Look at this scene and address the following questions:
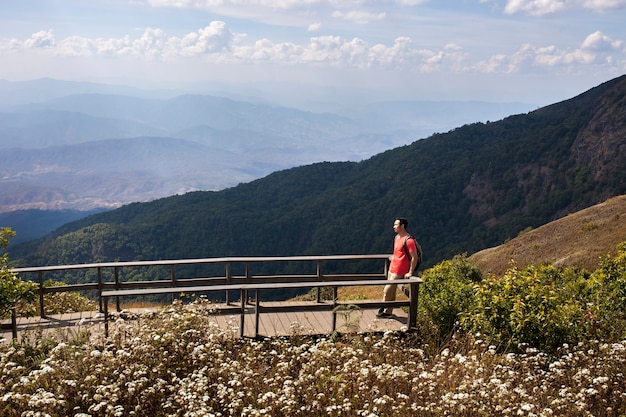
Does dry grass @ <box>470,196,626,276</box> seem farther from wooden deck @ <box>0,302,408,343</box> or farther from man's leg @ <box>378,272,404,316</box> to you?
wooden deck @ <box>0,302,408,343</box>

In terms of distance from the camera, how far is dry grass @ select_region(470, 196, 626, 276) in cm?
2142

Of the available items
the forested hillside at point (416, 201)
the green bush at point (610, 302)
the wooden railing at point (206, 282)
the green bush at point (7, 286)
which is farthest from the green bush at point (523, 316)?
the forested hillside at point (416, 201)

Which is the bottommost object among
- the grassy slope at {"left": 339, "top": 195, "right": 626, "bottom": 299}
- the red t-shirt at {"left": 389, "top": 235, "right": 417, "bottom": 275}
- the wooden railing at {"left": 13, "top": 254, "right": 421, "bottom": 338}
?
the grassy slope at {"left": 339, "top": 195, "right": 626, "bottom": 299}

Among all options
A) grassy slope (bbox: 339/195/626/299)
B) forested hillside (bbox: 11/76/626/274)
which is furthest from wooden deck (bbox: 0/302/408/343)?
forested hillside (bbox: 11/76/626/274)

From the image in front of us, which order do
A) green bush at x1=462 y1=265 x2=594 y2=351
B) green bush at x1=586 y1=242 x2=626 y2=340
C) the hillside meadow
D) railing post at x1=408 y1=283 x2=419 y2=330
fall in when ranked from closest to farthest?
the hillside meadow, green bush at x1=462 y1=265 x2=594 y2=351, green bush at x1=586 y1=242 x2=626 y2=340, railing post at x1=408 y1=283 x2=419 y2=330

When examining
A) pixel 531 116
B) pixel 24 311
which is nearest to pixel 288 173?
pixel 531 116

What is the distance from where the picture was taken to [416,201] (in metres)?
74.8

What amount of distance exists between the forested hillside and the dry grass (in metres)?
24.6

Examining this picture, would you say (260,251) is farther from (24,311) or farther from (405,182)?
(24,311)

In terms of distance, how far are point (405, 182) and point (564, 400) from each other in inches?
3042

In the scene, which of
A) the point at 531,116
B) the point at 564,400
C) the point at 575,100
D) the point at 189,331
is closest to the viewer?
the point at 564,400

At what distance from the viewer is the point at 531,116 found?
3723 inches

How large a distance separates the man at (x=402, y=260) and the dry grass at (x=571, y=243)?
1292 centimetres

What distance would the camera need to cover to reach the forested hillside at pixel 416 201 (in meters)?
61.9
